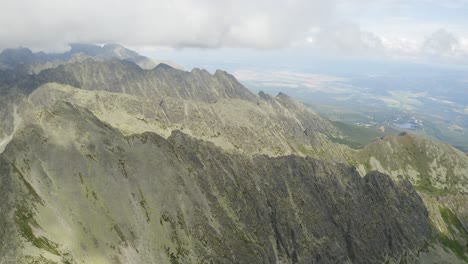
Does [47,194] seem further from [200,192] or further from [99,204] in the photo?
[200,192]

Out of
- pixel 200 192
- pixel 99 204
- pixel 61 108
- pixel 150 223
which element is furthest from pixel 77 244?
pixel 61 108

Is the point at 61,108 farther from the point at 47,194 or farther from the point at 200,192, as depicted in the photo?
the point at 200,192

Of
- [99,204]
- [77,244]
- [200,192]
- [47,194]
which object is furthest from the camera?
[200,192]

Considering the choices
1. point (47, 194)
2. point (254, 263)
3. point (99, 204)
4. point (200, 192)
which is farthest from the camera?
Answer: point (200, 192)

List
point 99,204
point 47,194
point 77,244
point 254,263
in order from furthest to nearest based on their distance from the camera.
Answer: point 254,263, point 99,204, point 47,194, point 77,244

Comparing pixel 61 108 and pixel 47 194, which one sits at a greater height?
pixel 61 108

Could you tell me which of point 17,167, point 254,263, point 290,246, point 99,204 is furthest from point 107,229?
point 290,246

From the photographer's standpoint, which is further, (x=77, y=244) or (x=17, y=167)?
(x=17, y=167)

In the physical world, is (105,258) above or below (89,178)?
below

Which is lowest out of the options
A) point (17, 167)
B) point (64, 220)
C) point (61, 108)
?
point (64, 220)
